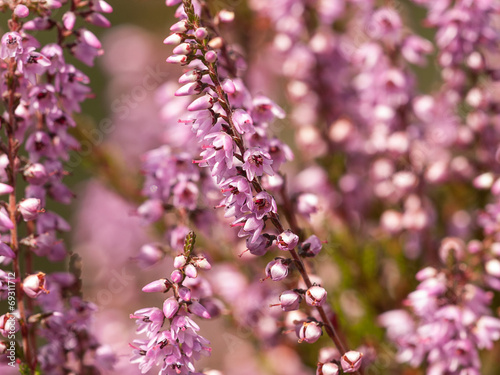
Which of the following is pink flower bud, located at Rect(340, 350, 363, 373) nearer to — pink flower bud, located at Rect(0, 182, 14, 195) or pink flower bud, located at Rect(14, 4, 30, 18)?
pink flower bud, located at Rect(0, 182, 14, 195)

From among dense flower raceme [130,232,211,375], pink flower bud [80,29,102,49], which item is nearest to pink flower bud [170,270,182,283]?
dense flower raceme [130,232,211,375]

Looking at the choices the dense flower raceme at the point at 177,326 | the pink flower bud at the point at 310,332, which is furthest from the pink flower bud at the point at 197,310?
the pink flower bud at the point at 310,332

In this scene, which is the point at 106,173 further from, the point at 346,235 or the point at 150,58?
the point at 150,58

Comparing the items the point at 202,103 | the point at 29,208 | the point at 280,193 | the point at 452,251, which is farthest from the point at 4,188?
the point at 452,251

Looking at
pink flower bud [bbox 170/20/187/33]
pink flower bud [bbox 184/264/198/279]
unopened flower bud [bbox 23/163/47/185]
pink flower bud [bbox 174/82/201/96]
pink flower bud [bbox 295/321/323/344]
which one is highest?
pink flower bud [bbox 170/20/187/33]

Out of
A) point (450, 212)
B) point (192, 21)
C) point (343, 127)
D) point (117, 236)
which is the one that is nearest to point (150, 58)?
point (117, 236)

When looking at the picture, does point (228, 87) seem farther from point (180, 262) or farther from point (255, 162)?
point (180, 262)
